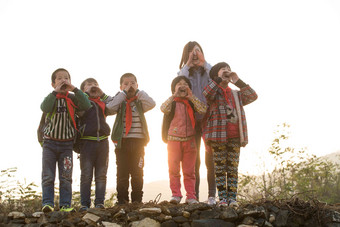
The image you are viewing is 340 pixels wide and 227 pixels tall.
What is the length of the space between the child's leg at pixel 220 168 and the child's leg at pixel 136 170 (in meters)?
1.19

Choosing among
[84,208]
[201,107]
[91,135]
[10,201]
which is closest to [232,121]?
[201,107]

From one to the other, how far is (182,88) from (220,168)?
1.43 meters

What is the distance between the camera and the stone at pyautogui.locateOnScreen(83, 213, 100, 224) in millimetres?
4082

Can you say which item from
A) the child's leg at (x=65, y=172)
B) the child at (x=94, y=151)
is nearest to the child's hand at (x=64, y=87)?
the child at (x=94, y=151)

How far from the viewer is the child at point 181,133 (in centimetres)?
514

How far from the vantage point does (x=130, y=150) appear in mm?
5211

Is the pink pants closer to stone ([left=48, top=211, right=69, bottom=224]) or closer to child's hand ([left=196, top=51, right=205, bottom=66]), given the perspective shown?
child's hand ([left=196, top=51, right=205, bottom=66])

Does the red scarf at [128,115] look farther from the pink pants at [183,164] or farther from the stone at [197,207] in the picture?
the stone at [197,207]

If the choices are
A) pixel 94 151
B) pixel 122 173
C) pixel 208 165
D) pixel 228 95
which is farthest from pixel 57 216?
pixel 228 95

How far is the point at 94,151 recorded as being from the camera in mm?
5004

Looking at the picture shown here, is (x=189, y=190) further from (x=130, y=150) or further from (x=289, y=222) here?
(x=289, y=222)

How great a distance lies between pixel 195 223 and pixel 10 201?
13.9 feet

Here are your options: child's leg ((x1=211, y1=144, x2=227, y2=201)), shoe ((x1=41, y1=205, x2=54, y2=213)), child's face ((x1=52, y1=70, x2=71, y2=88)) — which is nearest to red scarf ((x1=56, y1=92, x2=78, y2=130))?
child's face ((x1=52, y1=70, x2=71, y2=88))

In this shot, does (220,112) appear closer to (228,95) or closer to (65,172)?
(228,95)
